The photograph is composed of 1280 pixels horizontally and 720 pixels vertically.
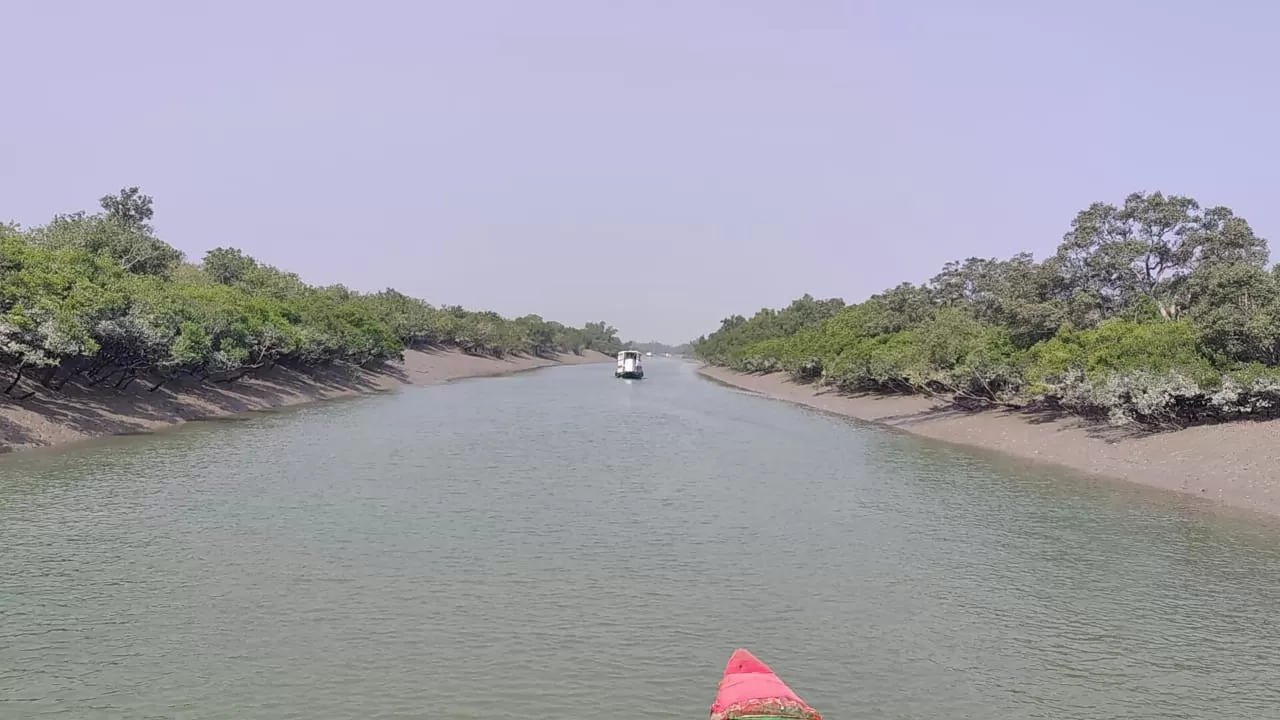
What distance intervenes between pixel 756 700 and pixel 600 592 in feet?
27.6

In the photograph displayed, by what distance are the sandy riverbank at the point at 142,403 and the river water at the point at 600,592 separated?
4.03m

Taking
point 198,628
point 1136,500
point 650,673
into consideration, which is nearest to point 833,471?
point 1136,500

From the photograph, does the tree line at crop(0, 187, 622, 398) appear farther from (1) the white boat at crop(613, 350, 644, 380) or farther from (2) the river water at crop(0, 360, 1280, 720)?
(1) the white boat at crop(613, 350, 644, 380)

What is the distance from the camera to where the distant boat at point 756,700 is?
40.9ft

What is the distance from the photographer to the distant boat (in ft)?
40.9

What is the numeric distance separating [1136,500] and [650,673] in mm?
26953

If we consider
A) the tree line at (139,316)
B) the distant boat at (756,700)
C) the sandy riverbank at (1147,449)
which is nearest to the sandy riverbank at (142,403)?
the tree line at (139,316)

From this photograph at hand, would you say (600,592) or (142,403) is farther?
(142,403)

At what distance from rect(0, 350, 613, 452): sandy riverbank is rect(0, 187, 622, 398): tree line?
108cm

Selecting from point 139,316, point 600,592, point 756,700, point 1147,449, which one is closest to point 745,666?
point 756,700

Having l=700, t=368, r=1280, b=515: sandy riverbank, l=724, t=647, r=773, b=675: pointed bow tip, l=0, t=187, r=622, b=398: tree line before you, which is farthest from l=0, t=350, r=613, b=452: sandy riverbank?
l=700, t=368, r=1280, b=515: sandy riverbank

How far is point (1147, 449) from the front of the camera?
41031 mm

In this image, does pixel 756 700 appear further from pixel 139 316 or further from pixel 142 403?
pixel 142 403

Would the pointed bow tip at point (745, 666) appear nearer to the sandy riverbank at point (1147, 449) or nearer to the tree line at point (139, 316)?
the sandy riverbank at point (1147, 449)
